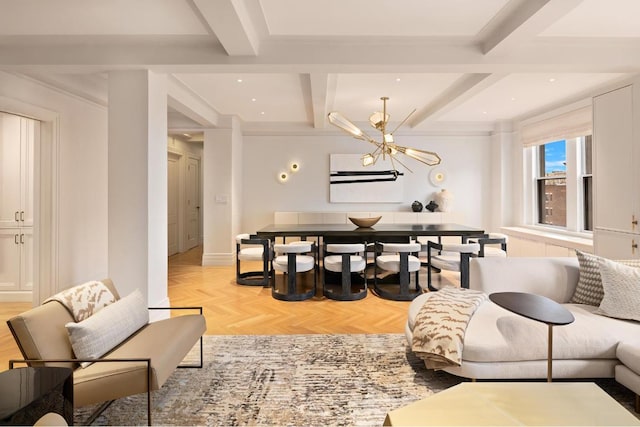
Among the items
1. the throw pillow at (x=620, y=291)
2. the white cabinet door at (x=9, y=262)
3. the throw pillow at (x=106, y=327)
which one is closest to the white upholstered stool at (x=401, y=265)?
the throw pillow at (x=620, y=291)

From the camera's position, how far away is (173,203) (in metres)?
7.46

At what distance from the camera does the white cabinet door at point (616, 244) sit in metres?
3.58

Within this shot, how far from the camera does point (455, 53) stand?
320 cm

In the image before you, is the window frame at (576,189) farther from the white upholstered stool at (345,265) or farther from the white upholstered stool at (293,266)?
the white upholstered stool at (293,266)

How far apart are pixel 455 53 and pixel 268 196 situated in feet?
15.1

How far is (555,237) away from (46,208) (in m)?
6.77

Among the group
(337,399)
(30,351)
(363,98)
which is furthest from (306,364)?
(363,98)

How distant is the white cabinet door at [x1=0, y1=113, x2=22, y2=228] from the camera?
3980 millimetres

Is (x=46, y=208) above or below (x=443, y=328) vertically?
Answer: above

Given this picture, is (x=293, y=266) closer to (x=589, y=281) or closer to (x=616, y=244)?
(x=589, y=281)

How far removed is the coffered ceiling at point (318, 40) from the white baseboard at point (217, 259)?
2.95 m

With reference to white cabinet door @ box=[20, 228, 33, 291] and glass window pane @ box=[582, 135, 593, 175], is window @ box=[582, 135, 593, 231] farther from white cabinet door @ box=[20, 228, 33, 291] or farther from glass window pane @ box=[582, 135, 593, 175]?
white cabinet door @ box=[20, 228, 33, 291]

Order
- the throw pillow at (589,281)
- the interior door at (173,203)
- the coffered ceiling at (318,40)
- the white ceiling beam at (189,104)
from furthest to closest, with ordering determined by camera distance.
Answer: the interior door at (173,203), the white ceiling beam at (189,104), the coffered ceiling at (318,40), the throw pillow at (589,281)

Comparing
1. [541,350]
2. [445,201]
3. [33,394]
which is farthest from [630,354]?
[445,201]
